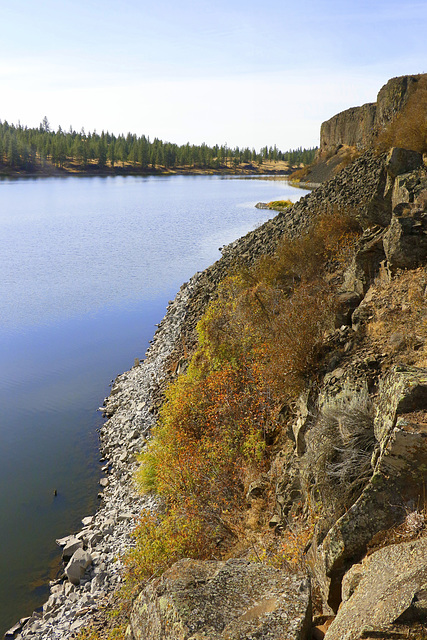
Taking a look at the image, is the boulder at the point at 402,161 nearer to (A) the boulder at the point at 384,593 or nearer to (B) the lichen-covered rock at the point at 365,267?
(B) the lichen-covered rock at the point at 365,267

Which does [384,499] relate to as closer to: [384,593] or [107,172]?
[384,593]

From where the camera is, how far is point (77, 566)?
11.1m

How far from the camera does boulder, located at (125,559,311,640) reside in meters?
5.52

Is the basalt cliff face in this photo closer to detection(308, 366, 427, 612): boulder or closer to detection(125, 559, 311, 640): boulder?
detection(308, 366, 427, 612): boulder

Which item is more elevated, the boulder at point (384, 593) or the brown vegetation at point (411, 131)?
the brown vegetation at point (411, 131)

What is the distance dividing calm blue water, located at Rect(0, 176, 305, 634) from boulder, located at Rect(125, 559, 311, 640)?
5.92 m

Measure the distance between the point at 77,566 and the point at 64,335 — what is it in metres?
16.6

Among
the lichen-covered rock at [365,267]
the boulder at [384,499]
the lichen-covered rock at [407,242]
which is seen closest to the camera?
the boulder at [384,499]

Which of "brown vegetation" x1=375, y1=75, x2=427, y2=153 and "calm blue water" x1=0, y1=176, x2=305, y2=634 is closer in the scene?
"calm blue water" x1=0, y1=176, x2=305, y2=634

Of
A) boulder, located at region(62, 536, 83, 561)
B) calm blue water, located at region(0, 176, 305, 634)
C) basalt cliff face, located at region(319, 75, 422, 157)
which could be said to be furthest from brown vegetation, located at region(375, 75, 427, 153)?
boulder, located at region(62, 536, 83, 561)

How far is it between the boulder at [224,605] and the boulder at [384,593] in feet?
1.86

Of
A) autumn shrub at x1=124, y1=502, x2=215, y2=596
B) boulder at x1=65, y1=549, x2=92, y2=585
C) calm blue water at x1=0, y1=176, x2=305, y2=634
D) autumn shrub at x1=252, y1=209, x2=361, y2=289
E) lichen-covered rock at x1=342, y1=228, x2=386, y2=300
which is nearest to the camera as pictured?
autumn shrub at x1=124, y1=502, x2=215, y2=596

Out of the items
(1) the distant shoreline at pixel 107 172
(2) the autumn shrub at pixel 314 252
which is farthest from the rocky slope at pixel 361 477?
(1) the distant shoreline at pixel 107 172

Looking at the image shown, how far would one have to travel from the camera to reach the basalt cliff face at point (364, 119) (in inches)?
1143
